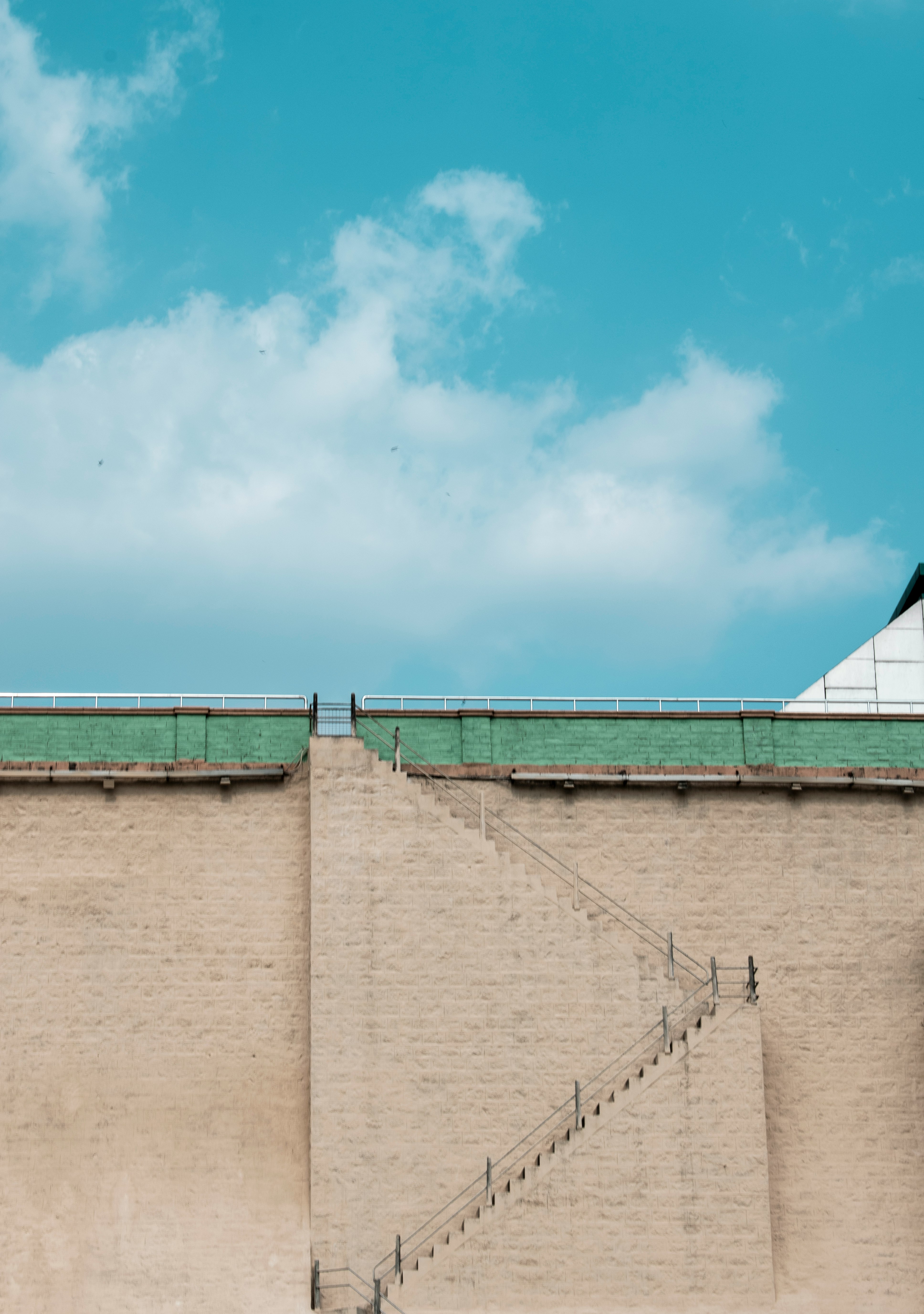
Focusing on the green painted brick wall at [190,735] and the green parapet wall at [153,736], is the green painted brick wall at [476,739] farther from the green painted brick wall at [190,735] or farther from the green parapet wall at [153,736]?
the green painted brick wall at [190,735]

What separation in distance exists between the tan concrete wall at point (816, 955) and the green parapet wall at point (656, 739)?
3.24ft

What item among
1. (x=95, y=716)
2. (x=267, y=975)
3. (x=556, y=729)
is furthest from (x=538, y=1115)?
(x=95, y=716)

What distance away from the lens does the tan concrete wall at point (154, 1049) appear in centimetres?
2527

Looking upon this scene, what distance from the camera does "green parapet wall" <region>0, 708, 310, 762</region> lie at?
2831 centimetres

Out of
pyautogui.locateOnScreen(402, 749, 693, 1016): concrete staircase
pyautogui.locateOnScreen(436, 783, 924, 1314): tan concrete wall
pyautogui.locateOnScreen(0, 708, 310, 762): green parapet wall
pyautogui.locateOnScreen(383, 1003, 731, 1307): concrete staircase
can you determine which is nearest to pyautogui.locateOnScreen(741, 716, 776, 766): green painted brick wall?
pyautogui.locateOnScreen(436, 783, 924, 1314): tan concrete wall

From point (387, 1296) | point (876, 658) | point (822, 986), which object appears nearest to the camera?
point (387, 1296)

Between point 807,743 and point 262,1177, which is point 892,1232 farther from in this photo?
point 262,1177

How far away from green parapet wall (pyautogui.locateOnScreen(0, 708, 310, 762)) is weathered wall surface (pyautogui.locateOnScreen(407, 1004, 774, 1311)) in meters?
10.1

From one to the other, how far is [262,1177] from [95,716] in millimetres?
9968

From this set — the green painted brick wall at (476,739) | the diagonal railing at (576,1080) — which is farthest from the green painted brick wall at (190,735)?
the green painted brick wall at (476,739)

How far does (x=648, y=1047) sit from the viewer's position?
25.5 metres

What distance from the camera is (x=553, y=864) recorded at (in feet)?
90.7

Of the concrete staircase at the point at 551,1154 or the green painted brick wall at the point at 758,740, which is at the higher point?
the green painted brick wall at the point at 758,740

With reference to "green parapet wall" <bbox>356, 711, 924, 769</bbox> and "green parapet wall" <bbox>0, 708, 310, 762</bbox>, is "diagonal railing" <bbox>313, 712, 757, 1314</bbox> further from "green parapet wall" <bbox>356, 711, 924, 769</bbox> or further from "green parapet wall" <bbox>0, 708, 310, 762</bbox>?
"green parapet wall" <bbox>0, 708, 310, 762</bbox>
